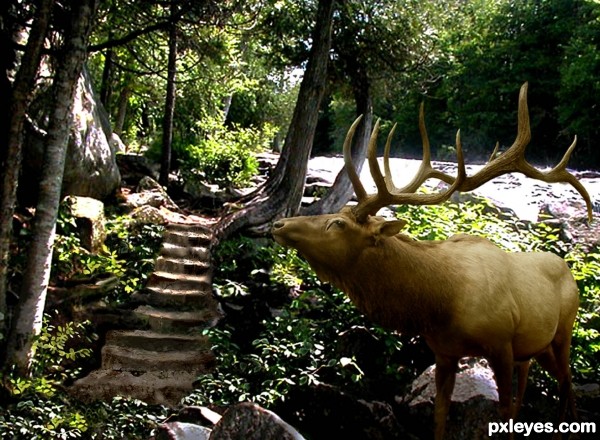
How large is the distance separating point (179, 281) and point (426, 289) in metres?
4.62

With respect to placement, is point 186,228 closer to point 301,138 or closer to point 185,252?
point 185,252

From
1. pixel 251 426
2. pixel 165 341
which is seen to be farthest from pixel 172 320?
pixel 251 426

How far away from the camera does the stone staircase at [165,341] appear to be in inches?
201

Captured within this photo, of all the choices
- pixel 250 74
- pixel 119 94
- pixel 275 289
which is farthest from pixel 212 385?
pixel 250 74

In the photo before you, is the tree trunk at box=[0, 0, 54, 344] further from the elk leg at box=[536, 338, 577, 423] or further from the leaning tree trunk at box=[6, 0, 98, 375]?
the elk leg at box=[536, 338, 577, 423]

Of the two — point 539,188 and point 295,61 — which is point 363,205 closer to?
point 295,61

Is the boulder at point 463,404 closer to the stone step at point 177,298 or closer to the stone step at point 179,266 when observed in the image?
the stone step at point 177,298

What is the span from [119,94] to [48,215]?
1134 centimetres

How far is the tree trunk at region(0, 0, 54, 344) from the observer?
171 inches

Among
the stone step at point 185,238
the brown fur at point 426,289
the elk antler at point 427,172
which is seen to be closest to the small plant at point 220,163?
the stone step at point 185,238

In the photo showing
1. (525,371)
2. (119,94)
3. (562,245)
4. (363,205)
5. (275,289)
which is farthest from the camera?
(119,94)

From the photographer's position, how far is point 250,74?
58.4ft

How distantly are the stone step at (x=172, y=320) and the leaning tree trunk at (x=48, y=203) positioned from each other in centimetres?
164

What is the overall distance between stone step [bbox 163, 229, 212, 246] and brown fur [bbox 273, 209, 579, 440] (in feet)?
16.6
